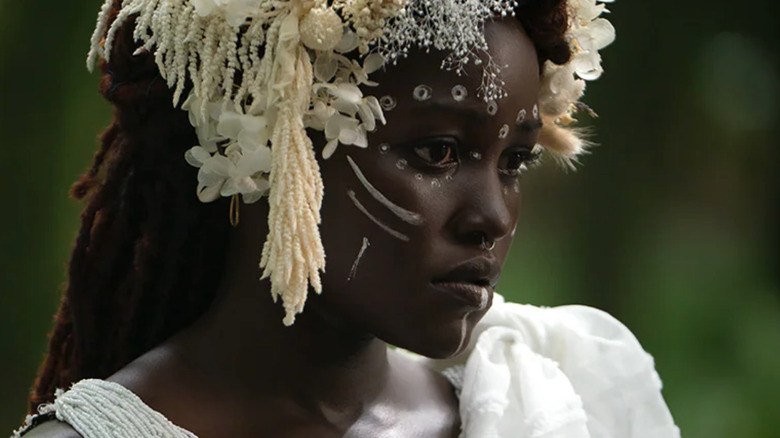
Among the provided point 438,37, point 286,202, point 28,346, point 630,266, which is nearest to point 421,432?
point 286,202

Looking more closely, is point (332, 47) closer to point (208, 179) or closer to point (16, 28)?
point (208, 179)

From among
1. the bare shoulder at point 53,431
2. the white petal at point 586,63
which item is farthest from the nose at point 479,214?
the bare shoulder at point 53,431

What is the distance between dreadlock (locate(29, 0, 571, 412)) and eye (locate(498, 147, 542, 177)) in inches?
6.9

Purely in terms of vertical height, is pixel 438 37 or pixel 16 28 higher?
pixel 438 37

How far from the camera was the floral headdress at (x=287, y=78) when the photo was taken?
1.48 meters

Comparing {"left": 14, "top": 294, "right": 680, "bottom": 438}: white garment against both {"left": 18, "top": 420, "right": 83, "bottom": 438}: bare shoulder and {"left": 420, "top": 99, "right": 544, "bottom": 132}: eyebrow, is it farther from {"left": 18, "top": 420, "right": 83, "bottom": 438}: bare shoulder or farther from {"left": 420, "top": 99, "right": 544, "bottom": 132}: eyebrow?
{"left": 18, "top": 420, "right": 83, "bottom": 438}: bare shoulder

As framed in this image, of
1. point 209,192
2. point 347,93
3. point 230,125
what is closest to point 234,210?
point 209,192

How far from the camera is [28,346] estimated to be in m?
2.99

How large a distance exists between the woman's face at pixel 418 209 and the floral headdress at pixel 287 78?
3 centimetres

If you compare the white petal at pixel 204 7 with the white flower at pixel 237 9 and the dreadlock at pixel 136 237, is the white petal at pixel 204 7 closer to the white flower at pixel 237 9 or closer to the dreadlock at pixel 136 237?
the white flower at pixel 237 9

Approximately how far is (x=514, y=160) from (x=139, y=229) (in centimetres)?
62

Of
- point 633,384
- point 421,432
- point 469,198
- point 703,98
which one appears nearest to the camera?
point 469,198

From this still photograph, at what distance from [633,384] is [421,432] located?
428mm

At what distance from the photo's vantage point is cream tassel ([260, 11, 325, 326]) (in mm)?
1458
